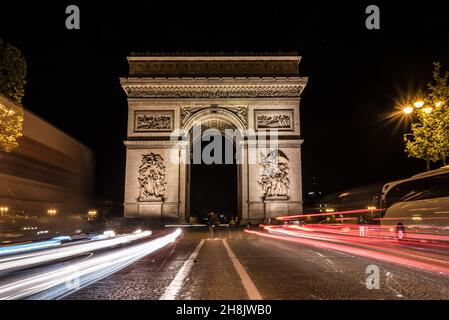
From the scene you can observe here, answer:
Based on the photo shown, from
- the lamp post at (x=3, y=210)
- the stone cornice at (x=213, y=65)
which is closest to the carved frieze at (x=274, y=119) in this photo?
the stone cornice at (x=213, y=65)

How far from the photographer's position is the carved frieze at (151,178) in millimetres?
33188

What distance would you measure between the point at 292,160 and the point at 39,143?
76.8 ft

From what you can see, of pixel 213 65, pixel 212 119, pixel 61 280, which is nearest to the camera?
pixel 61 280

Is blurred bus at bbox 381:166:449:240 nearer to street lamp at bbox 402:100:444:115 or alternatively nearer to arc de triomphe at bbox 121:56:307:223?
street lamp at bbox 402:100:444:115

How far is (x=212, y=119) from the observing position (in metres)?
35.6

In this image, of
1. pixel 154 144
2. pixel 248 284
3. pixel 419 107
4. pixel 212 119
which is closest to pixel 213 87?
pixel 212 119

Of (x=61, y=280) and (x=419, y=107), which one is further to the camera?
(x=419, y=107)

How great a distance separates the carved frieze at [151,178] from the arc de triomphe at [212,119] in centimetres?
8

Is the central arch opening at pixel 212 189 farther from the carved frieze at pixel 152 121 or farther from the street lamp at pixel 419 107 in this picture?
the street lamp at pixel 419 107

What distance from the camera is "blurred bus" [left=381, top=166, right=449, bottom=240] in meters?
15.3

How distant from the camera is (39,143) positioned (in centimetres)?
1303

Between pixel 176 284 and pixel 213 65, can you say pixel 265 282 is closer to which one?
pixel 176 284

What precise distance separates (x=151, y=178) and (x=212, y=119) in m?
6.98

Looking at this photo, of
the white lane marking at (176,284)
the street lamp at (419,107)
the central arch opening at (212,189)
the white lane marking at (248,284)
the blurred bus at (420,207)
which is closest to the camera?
the white lane marking at (248,284)
